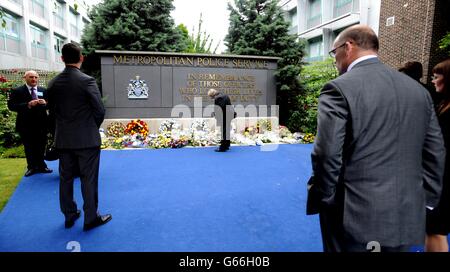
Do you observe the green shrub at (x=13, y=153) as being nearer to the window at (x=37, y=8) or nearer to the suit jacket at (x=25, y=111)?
the suit jacket at (x=25, y=111)

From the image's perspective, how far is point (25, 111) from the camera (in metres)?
6.02

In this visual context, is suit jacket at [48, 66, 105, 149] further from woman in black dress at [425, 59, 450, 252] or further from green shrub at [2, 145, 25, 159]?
green shrub at [2, 145, 25, 159]

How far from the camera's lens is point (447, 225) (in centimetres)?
258

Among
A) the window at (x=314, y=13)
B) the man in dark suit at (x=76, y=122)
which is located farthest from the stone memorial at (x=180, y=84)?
the window at (x=314, y=13)

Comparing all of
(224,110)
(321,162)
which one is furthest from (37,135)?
(321,162)

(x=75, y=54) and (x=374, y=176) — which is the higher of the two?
(x=75, y=54)

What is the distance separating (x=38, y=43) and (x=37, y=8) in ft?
8.69

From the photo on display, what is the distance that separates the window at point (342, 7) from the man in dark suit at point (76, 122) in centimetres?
2243

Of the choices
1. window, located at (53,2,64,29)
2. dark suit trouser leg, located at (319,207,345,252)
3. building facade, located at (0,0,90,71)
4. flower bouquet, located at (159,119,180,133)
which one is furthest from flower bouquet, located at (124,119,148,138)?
window, located at (53,2,64,29)

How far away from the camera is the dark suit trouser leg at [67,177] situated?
3.64 metres

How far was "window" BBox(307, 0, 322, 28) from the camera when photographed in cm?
2511

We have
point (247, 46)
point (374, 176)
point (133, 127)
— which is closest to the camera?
point (374, 176)

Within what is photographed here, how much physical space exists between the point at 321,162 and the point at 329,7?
83.2 ft

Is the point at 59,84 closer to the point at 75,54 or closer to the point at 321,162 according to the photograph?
the point at 75,54
